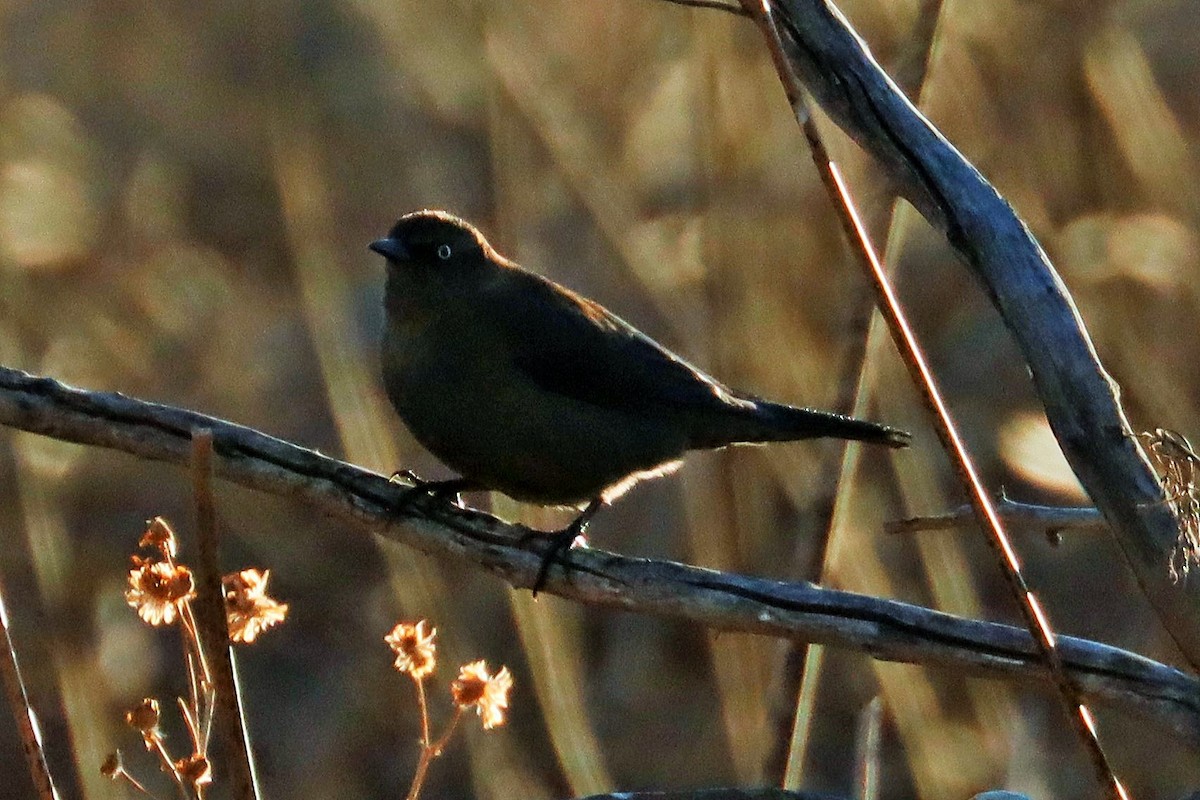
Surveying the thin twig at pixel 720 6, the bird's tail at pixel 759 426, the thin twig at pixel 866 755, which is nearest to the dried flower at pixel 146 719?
the thin twig at pixel 866 755

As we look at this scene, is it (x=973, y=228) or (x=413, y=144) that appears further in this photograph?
(x=413, y=144)

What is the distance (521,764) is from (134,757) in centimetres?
151

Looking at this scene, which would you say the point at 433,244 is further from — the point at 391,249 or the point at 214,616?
the point at 214,616

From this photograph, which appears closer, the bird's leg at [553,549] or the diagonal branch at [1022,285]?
the diagonal branch at [1022,285]

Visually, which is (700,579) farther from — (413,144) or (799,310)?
(413,144)

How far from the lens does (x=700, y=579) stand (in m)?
2.31

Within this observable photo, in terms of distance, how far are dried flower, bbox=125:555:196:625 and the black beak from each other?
7.53ft

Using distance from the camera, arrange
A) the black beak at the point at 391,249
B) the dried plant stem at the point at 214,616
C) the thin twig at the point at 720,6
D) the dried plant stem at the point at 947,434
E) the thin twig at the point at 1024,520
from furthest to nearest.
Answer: the black beak at the point at 391,249 < the thin twig at the point at 1024,520 < the thin twig at the point at 720,6 < the dried plant stem at the point at 947,434 < the dried plant stem at the point at 214,616

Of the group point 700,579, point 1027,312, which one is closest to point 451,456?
point 700,579

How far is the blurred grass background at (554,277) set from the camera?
4.62 metres

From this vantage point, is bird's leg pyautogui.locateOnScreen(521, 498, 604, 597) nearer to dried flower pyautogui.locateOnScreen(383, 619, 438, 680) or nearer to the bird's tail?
dried flower pyautogui.locateOnScreen(383, 619, 438, 680)

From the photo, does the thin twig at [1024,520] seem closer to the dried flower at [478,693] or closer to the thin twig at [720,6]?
the dried flower at [478,693]

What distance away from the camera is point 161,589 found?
6.70ft

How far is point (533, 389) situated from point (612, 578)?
162cm
